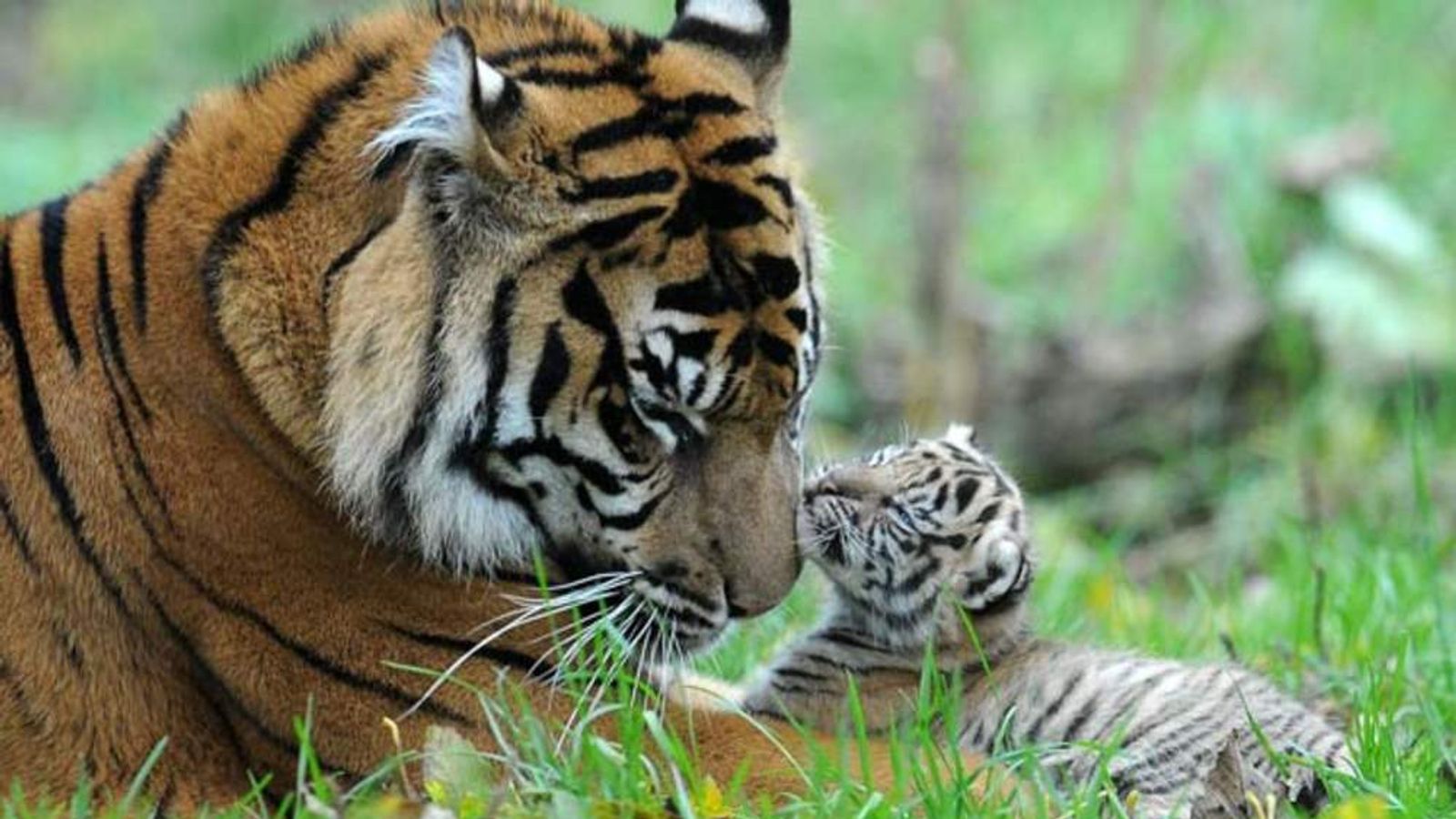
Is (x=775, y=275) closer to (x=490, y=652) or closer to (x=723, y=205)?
(x=723, y=205)

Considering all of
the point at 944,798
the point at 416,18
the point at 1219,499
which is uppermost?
the point at 416,18

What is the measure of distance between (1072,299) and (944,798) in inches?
329

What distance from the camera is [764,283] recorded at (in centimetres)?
469

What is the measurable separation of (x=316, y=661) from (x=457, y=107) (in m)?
1.15

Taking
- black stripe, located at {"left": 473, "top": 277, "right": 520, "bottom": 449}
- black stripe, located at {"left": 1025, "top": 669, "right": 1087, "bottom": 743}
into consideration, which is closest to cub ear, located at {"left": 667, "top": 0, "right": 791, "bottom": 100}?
black stripe, located at {"left": 473, "top": 277, "right": 520, "bottom": 449}

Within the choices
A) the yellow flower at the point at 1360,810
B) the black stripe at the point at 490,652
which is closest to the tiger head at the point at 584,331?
the black stripe at the point at 490,652

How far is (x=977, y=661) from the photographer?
17.6 feet

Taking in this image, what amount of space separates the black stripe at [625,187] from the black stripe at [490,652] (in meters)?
0.93

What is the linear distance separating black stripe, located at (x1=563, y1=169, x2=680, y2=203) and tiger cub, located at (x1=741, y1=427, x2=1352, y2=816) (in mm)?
969

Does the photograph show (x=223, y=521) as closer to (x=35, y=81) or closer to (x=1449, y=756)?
(x=1449, y=756)

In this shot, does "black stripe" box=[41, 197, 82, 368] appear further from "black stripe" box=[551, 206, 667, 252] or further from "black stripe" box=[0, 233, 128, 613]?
"black stripe" box=[551, 206, 667, 252]

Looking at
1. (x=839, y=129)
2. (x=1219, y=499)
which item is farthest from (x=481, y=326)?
(x=839, y=129)

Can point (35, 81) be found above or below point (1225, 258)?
above

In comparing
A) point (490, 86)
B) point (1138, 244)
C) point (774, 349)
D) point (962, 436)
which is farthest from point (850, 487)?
point (1138, 244)
